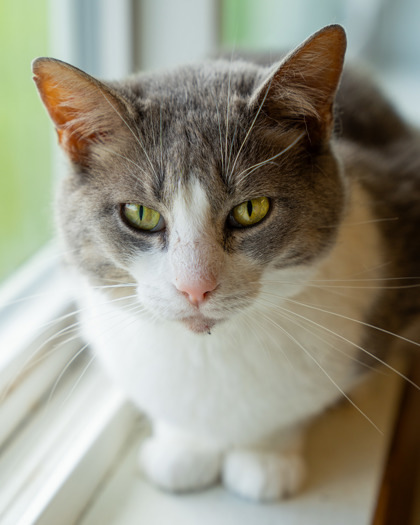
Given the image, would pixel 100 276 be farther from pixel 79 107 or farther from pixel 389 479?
pixel 389 479

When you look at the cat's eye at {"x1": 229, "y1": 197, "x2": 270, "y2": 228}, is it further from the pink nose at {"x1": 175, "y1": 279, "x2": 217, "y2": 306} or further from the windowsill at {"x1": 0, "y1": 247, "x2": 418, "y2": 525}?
the windowsill at {"x1": 0, "y1": 247, "x2": 418, "y2": 525}

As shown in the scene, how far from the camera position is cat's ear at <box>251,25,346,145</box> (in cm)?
84

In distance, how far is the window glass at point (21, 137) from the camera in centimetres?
130

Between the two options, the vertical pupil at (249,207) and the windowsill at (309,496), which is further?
the windowsill at (309,496)

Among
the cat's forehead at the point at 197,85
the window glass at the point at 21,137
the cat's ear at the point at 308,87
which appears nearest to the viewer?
the cat's ear at the point at 308,87

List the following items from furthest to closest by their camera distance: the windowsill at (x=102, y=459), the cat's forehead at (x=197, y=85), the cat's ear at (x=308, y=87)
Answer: the windowsill at (x=102, y=459)
the cat's forehead at (x=197, y=85)
the cat's ear at (x=308, y=87)

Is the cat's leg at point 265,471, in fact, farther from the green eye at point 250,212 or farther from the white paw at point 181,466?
the green eye at point 250,212

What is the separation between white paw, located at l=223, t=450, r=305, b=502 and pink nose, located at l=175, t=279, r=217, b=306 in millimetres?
474

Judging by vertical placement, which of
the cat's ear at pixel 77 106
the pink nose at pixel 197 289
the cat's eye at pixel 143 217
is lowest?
the pink nose at pixel 197 289

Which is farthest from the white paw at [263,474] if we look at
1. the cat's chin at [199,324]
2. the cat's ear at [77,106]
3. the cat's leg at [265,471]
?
the cat's ear at [77,106]

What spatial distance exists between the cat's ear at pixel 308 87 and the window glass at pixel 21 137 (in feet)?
1.78

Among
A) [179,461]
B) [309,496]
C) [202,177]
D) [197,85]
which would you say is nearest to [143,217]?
[202,177]

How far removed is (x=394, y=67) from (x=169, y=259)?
1.96 m

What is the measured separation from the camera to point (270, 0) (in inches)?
89.7
